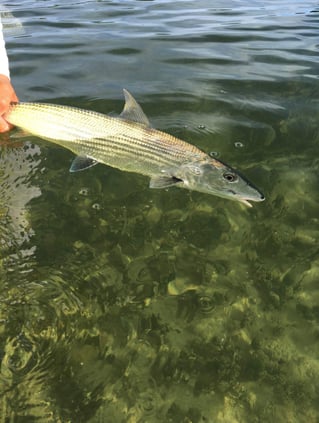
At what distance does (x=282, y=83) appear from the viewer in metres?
7.44

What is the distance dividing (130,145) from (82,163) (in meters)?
0.57

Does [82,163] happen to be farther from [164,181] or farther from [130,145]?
[164,181]

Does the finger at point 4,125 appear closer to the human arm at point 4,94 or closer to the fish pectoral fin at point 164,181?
the human arm at point 4,94

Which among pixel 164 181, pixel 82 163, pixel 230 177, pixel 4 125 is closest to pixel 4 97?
pixel 4 125

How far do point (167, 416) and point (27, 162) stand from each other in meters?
3.66

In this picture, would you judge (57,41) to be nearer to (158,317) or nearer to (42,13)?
(42,13)

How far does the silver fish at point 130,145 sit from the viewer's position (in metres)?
3.89

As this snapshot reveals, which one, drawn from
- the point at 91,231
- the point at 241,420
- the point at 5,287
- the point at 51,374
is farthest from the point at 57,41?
the point at 241,420

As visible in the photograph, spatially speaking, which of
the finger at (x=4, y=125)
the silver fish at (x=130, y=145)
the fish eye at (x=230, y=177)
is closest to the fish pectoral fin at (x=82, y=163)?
the silver fish at (x=130, y=145)

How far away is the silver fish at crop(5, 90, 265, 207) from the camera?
3.89 m

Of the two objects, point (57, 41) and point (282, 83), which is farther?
point (57, 41)

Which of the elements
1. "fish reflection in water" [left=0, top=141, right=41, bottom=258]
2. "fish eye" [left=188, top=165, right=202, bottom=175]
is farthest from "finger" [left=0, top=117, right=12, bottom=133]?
"fish eye" [left=188, top=165, right=202, bottom=175]

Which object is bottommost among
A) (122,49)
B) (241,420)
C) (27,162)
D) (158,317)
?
(241,420)

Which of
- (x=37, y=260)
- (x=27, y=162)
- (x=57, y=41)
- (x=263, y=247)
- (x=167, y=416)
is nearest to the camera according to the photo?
(x=167, y=416)
